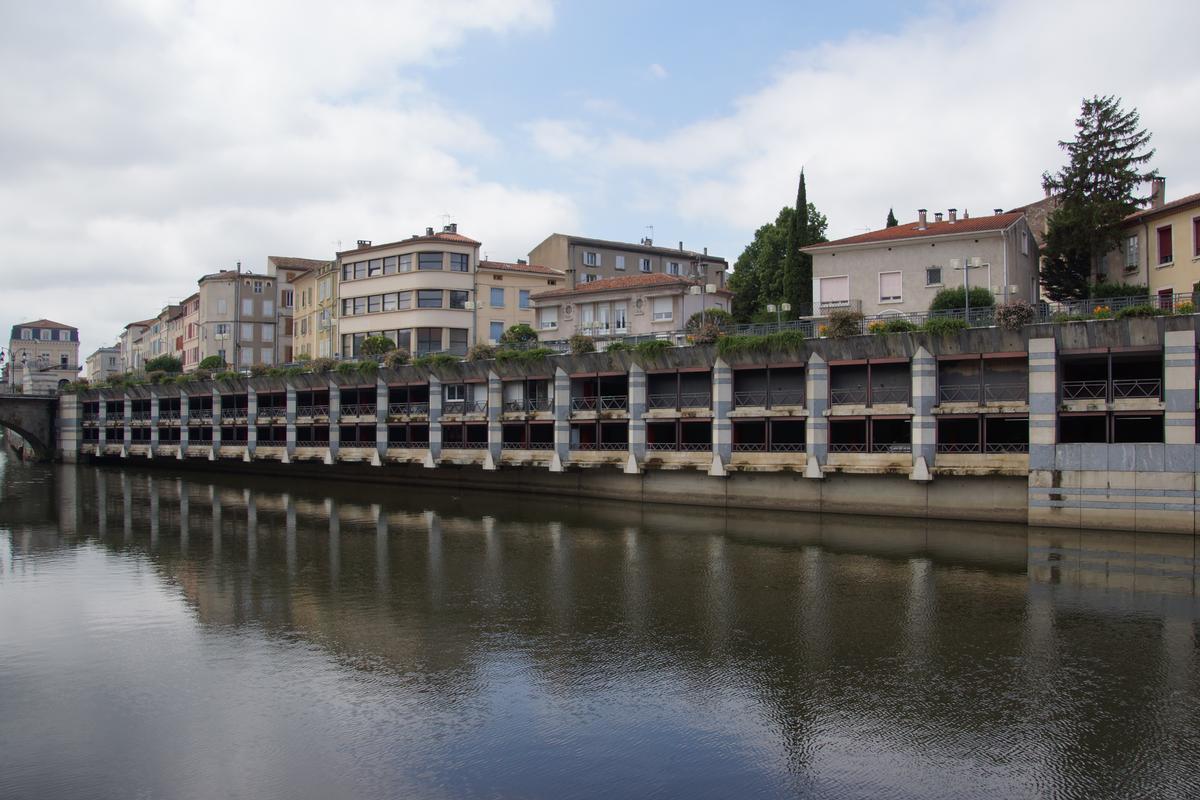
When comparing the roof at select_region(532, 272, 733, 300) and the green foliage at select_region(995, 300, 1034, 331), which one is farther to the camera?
the roof at select_region(532, 272, 733, 300)

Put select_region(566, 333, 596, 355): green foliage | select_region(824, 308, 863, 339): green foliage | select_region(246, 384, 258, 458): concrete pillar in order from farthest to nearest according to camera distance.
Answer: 1. select_region(246, 384, 258, 458): concrete pillar
2. select_region(566, 333, 596, 355): green foliage
3. select_region(824, 308, 863, 339): green foliage

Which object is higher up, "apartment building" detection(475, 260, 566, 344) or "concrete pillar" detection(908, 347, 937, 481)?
"apartment building" detection(475, 260, 566, 344)

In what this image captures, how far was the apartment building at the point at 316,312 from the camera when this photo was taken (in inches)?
3519

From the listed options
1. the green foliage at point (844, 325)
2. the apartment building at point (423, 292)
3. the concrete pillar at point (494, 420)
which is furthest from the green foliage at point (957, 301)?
the apartment building at point (423, 292)

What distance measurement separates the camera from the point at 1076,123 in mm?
60375

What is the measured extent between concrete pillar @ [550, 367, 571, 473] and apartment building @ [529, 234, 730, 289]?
80.2 ft

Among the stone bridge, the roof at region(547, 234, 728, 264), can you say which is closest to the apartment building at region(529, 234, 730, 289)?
the roof at region(547, 234, 728, 264)

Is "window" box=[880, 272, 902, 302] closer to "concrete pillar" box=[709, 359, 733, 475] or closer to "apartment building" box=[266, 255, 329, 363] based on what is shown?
"concrete pillar" box=[709, 359, 733, 475]

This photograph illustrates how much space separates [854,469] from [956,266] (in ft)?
55.5

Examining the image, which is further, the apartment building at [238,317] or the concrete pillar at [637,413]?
the apartment building at [238,317]

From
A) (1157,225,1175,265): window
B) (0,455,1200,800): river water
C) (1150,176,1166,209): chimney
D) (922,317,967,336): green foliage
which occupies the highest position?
(1150,176,1166,209): chimney

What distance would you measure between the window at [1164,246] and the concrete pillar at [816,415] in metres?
22.7

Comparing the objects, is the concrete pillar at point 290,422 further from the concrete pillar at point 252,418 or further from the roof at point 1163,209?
the roof at point 1163,209

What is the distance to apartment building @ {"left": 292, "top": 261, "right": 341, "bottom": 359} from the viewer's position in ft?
293
